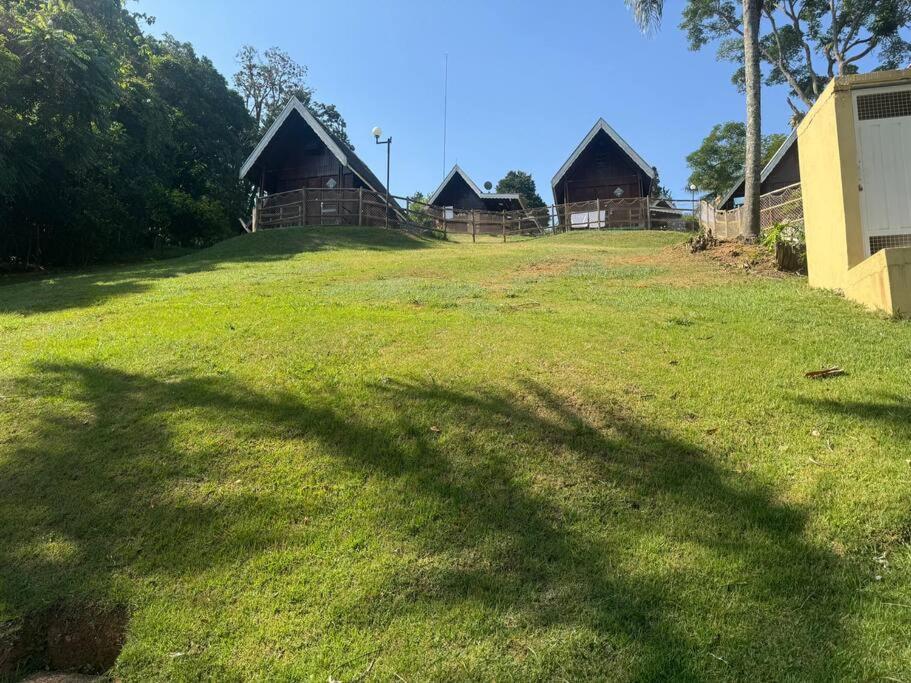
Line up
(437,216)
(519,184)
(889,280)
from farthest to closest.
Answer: (519,184), (437,216), (889,280)

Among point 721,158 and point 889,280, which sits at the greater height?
point 721,158

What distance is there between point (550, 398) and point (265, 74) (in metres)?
46.5

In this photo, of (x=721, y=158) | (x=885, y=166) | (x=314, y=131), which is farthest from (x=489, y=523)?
(x=721, y=158)

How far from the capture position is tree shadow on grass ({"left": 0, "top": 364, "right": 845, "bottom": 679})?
7.55ft

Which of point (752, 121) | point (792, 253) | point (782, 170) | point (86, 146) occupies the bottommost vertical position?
point (792, 253)

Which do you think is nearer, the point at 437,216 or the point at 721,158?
the point at 437,216

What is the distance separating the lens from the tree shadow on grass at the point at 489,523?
230 centimetres

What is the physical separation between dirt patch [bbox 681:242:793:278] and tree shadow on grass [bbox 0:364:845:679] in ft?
24.2

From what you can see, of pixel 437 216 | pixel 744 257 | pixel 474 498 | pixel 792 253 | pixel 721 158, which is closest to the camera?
pixel 474 498

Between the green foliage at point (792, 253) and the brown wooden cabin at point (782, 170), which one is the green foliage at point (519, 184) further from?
the green foliage at point (792, 253)

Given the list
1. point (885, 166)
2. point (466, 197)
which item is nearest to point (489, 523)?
point (885, 166)

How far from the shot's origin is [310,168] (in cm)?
2541

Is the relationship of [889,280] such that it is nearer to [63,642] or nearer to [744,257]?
[744,257]

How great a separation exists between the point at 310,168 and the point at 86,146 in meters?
10.2
